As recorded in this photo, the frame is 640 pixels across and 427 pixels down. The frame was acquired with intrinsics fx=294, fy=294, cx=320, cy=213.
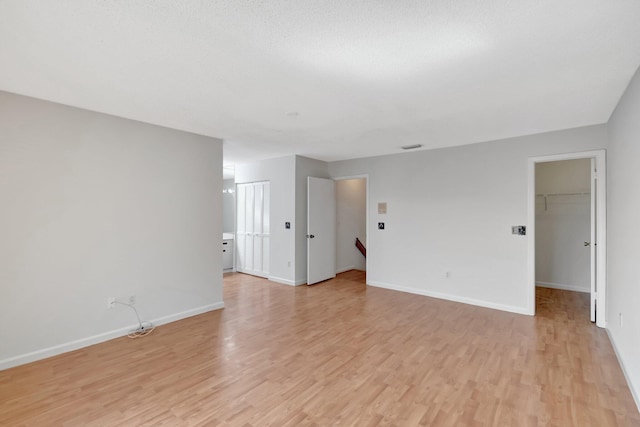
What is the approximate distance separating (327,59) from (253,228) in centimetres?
478

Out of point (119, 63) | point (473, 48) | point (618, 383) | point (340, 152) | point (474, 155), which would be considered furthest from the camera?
point (340, 152)

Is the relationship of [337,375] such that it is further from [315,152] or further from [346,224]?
[346,224]

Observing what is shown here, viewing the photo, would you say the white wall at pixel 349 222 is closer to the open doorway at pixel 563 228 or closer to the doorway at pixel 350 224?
the doorway at pixel 350 224

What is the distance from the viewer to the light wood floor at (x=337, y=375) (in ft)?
6.64

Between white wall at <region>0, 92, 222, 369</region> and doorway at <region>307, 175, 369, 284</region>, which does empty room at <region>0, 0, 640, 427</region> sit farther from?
doorway at <region>307, 175, 369, 284</region>

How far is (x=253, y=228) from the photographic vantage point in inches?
250

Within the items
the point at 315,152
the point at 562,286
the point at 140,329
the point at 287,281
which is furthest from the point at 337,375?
the point at 562,286

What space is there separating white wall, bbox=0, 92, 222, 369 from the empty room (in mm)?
20

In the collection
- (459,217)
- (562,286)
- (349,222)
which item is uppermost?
(459,217)

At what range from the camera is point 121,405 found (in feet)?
6.98

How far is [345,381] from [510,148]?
3.81 m

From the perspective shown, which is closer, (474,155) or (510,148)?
(510,148)

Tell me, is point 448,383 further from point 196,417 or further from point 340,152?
point 340,152

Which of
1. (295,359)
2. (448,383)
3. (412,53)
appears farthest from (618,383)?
(412,53)
